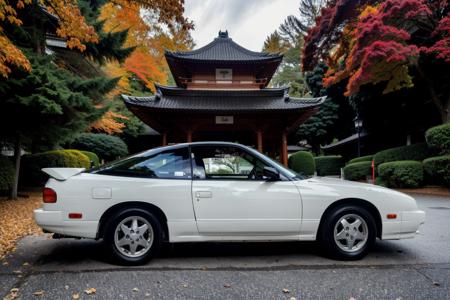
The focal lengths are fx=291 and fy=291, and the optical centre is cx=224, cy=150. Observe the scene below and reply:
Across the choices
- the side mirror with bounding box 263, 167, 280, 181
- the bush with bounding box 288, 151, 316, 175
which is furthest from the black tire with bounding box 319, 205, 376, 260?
the bush with bounding box 288, 151, 316, 175

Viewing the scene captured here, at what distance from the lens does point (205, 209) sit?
334 cm

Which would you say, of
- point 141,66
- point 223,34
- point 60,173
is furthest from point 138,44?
point 60,173

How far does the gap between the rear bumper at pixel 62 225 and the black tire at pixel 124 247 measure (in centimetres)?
20

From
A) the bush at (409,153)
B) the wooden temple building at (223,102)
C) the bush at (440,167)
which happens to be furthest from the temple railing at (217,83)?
the bush at (440,167)

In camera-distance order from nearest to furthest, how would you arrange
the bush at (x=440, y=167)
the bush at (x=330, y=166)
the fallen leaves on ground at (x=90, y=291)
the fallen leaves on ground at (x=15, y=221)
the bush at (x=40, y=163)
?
the fallen leaves on ground at (x=90, y=291) → the fallen leaves on ground at (x=15, y=221) → the bush at (x=440, y=167) → the bush at (x=40, y=163) → the bush at (x=330, y=166)

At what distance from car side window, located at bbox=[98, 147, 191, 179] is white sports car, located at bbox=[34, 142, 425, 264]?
0.01 meters

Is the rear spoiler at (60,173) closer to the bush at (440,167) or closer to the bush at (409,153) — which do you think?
the bush at (440,167)

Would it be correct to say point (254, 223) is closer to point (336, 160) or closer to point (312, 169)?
point (312, 169)

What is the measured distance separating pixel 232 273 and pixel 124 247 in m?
1.24

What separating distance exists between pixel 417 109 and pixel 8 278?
65.8ft

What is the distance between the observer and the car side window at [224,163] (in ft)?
11.9

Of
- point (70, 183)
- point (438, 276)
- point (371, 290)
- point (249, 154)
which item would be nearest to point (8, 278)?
point (70, 183)

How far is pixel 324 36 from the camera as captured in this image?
15773 mm

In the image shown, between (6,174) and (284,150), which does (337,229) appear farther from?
(284,150)
